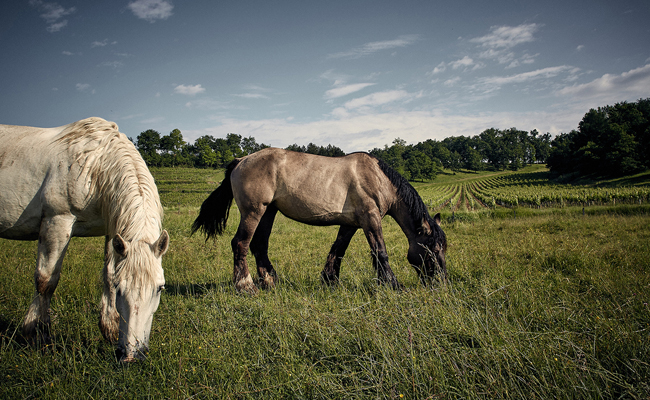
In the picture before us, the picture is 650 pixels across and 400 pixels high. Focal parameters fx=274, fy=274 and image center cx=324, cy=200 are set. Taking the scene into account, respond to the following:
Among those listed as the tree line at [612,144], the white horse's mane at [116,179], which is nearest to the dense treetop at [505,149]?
the tree line at [612,144]

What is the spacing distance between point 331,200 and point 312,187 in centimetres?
34

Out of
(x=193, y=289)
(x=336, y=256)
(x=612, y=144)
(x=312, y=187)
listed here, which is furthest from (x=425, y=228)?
(x=612, y=144)

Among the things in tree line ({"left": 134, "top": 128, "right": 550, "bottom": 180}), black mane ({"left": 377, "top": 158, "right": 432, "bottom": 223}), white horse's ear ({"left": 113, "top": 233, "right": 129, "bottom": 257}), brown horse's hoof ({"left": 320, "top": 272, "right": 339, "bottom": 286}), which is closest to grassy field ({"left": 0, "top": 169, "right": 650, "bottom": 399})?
brown horse's hoof ({"left": 320, "top": 272, "right": 339, "bottom": 286})

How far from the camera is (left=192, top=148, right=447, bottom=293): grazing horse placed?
4.00 metres

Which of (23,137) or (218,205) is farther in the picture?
(218,205)

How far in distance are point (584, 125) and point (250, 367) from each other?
96.2 metres

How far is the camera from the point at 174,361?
7.19 ft

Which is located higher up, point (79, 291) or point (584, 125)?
point (584, 125)

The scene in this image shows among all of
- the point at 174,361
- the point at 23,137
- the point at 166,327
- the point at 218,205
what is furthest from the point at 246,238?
the point at 23,137

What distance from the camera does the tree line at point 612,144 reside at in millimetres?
50156

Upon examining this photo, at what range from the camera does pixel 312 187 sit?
400 centimetres

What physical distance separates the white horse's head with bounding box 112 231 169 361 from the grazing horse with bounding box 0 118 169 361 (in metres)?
0.02

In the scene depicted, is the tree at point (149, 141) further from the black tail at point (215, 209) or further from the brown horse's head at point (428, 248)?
the brown horse's head at point (428, 248)

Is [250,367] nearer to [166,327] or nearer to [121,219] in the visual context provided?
[166,327]
